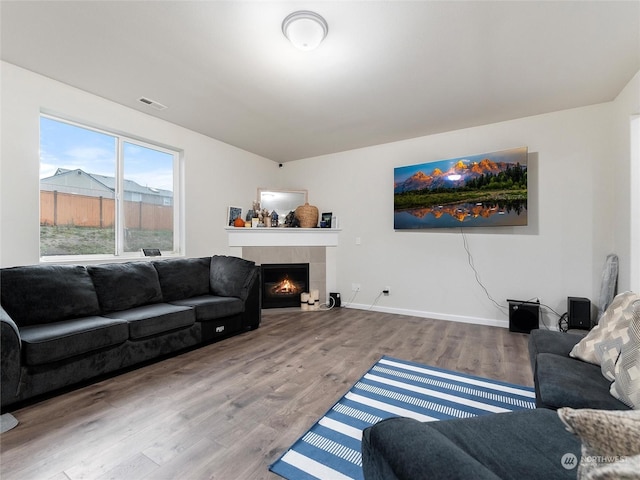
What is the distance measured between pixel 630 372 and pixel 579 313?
8.17 ft

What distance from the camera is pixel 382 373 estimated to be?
2.42m

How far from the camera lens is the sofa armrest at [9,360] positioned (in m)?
1.78

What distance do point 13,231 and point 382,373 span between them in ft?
11.3

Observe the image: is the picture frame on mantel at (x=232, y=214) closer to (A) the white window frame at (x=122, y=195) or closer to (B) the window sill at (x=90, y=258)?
(A) the white window frame at (x=122, y=195)

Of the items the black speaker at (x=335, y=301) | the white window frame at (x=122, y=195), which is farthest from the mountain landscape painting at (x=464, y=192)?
the white window frame at (x=122, y=195)

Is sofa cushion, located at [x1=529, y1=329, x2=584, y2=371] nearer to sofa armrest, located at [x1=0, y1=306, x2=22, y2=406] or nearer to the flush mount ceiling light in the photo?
the flush mount ceiling light

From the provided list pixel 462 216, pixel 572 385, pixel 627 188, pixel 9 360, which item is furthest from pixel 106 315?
pixel 627 188

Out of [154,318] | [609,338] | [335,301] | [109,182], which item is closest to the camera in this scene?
[609,338]

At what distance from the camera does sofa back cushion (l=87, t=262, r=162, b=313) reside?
2766 millimetres

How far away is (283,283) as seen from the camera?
4.89 meters

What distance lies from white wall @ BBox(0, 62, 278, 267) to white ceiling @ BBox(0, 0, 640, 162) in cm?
15

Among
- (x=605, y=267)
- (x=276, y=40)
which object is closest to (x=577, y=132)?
(x=605, y=267)

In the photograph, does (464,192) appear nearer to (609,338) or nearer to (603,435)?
(609,338)

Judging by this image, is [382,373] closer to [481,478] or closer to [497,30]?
[481,478]
